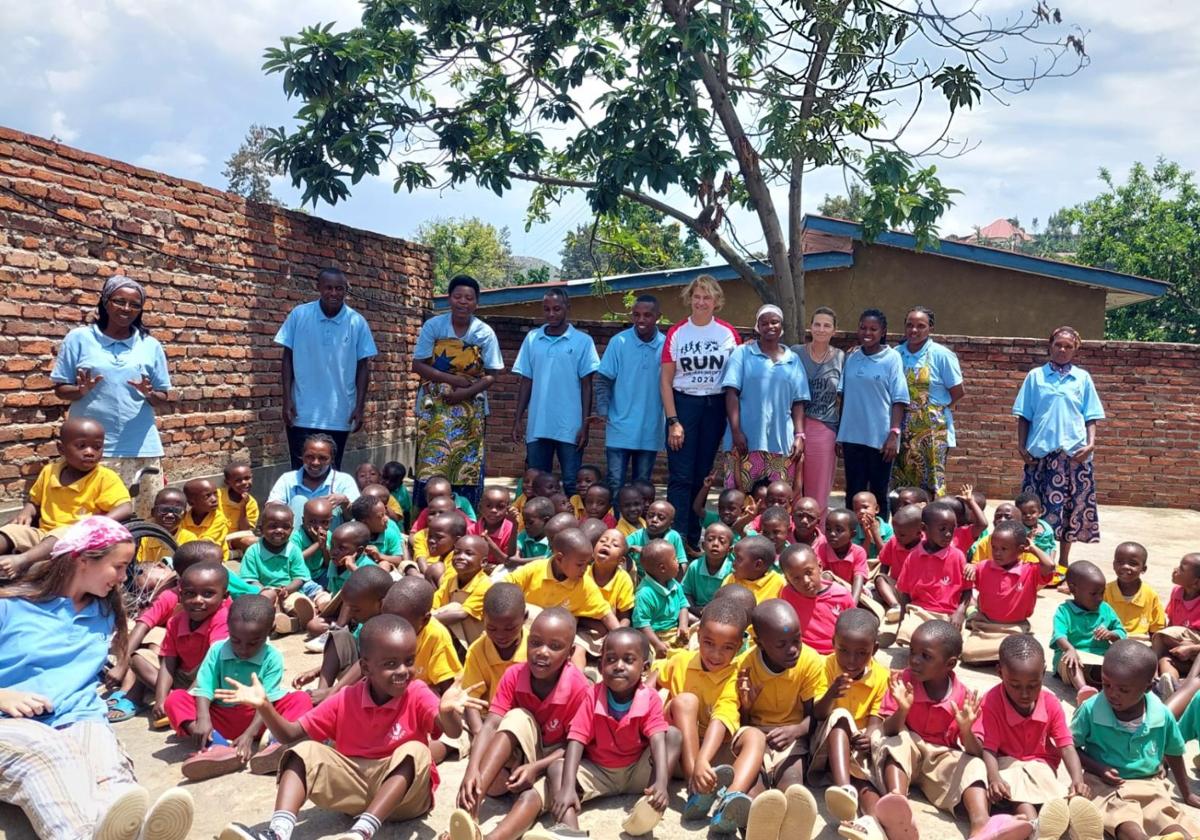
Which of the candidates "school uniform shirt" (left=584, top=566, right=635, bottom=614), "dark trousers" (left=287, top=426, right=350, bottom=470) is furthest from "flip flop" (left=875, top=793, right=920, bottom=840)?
"dark trousers" (left=287, top=426, right=350, bottom=470)

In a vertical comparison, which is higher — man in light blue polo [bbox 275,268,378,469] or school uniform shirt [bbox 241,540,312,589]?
man in light blue polo [bbox 275,268,378,469]

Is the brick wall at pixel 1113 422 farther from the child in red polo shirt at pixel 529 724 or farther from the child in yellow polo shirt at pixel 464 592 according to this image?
the child in red polo shirt at pixel 529 724

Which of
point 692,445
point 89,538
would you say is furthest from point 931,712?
point 89,538

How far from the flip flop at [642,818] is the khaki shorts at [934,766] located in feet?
2.68

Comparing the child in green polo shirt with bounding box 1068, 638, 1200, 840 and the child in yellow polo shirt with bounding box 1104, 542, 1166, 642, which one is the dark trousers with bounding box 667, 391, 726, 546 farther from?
the child in green polo shirt with bounding box 1068, 638, 1200, 840

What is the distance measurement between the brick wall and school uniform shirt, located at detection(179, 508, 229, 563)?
4.33 m

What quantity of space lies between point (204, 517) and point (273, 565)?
0.78 meters

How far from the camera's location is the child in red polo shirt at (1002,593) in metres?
4.61

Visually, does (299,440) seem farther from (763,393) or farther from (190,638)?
(763,393)

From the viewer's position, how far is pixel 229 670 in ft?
11.1

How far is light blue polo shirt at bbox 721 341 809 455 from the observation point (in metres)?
5.86

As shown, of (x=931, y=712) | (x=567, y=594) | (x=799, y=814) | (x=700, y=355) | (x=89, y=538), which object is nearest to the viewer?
(x=799, y=814)

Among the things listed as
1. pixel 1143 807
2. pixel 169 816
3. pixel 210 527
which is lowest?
pixel 1143 807

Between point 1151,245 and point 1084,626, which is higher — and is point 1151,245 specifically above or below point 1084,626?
above
